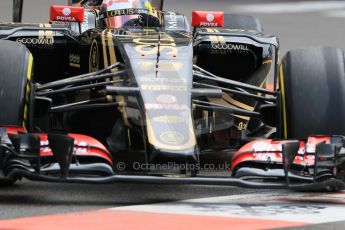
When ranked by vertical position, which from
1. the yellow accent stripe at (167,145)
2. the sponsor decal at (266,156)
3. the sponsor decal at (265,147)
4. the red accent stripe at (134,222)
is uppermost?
the yellow accent stripe at (167,145)

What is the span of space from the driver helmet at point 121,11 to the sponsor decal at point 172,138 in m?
2.35

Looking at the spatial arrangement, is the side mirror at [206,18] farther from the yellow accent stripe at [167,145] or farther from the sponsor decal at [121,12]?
the yellow accent stripe at [167,145]

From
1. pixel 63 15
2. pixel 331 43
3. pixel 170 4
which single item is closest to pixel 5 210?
pixel 63 15

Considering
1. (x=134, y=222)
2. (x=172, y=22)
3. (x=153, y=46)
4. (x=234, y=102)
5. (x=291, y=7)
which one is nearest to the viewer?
(x=134, y=222)

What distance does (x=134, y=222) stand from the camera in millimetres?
5383

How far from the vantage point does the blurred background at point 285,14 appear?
1620 cm

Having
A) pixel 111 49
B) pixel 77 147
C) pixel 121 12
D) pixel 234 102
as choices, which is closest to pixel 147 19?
pixel 121 12

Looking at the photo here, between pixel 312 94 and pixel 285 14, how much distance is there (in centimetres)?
1205

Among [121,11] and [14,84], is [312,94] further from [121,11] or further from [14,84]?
[121,11]

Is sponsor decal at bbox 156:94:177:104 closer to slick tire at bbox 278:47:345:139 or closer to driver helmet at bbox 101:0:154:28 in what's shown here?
slick tire at bbox 278:47:345:139

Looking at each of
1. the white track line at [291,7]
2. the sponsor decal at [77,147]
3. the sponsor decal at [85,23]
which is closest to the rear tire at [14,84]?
the sponsor decal at [77,147]

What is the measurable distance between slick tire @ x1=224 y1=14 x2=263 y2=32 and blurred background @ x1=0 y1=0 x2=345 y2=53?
5.08 meters

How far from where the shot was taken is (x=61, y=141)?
19.1ft

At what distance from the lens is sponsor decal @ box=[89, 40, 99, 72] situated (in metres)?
7.34
